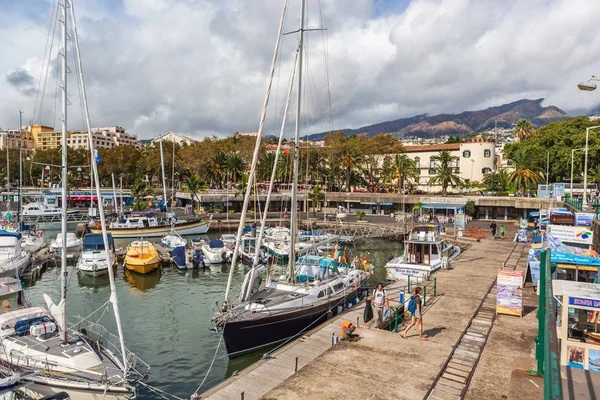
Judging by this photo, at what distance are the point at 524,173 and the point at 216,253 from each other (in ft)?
173

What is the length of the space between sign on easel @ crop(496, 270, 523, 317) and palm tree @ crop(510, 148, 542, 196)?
182ft

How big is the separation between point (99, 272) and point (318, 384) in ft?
93.6

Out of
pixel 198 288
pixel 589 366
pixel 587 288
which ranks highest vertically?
pixel 587 288

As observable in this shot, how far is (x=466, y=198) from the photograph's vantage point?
6788 centimetres

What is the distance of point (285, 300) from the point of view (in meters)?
20.3

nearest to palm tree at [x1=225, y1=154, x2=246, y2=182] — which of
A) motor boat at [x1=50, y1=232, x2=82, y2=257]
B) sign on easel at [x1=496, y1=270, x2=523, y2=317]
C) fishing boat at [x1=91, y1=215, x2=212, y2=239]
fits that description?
fishing boat at [x1=91, y1=215, x2=212, y2=239]

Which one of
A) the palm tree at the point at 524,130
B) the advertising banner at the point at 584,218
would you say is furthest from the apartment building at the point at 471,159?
the advertising banner at the point at 584,218

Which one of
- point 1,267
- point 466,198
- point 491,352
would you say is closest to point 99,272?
point 1,267

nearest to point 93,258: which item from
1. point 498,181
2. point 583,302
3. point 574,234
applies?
point 583,302

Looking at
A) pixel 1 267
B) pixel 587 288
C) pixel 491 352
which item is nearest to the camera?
pixel 587 288

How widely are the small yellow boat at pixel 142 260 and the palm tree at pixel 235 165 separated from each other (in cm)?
5043

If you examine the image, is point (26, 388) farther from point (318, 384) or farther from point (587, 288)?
point (587, 288)

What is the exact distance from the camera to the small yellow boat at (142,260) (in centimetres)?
3562

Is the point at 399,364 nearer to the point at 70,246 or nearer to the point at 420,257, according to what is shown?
the point at 420,257
